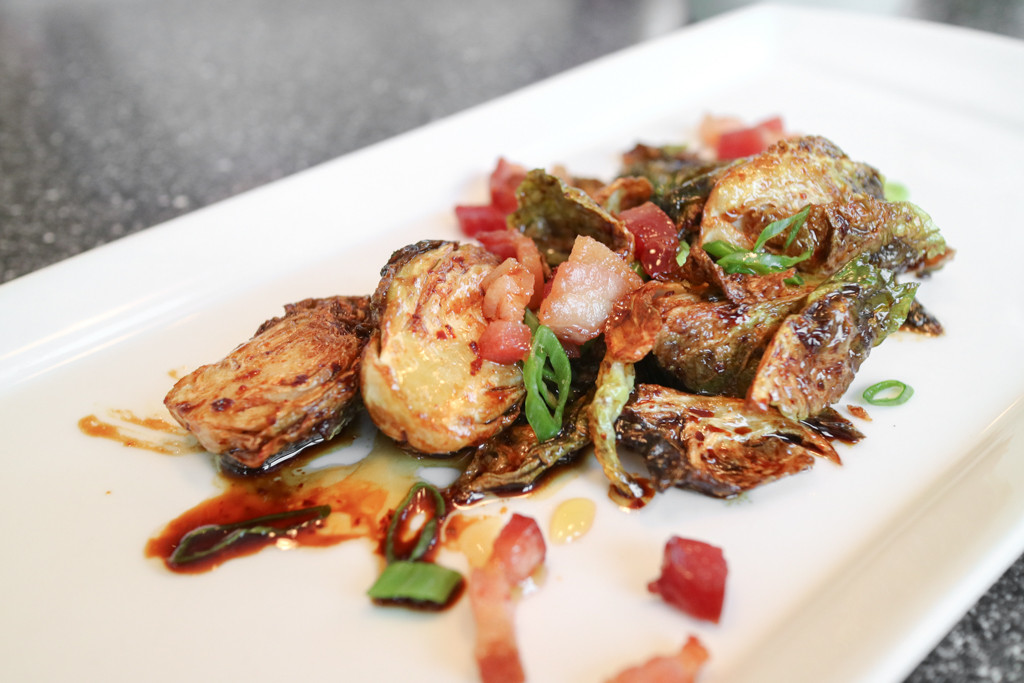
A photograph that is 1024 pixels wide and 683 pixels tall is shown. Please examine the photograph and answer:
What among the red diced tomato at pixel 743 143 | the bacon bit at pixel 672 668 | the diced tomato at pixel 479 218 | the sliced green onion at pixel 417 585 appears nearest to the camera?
the bacon bit at pixel 672 668

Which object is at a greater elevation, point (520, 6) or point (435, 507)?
point (520, 6)

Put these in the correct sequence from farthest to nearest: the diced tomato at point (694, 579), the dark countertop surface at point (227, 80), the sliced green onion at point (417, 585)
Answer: the dark countertop surface at point (227, 80)
the sliced green onion at point (417, 585)
the diced tomato at point (694, 579)

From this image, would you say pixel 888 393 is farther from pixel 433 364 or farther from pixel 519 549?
pixel 433 364

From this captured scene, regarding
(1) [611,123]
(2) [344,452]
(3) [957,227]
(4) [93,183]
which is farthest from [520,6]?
(2) [344,452]

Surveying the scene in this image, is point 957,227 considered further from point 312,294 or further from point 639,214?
point 312,294

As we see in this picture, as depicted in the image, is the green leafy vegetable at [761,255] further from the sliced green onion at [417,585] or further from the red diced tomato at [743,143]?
the red diced tomato at [743,143]

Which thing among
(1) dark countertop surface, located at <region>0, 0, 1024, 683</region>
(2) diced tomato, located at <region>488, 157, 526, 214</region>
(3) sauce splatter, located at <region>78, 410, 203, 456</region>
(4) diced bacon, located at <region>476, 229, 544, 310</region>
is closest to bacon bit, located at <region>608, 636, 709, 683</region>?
(4) diced bacon, located at <region>476, 229, 544, 310</region>

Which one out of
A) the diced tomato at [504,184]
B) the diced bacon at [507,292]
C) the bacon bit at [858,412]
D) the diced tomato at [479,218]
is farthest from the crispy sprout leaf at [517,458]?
the diced tomato at [504,184]
